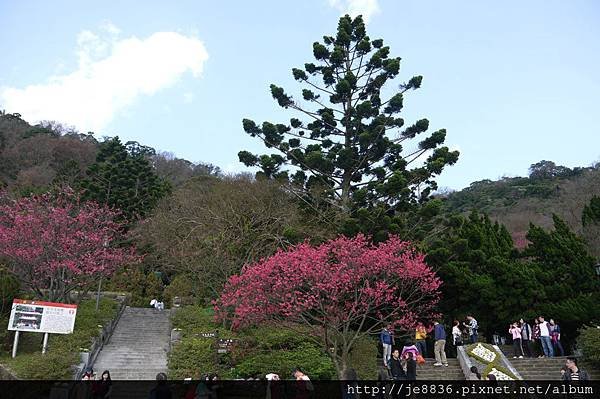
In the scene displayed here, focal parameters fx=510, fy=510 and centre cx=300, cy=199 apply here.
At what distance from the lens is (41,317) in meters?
12.8

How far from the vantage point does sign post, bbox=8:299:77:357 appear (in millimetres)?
12597

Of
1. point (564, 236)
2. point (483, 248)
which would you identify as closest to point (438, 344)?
point (483, 248)

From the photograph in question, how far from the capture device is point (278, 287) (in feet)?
40.3

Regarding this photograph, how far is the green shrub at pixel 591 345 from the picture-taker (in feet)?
39.7

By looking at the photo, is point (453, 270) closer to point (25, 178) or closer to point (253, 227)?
point (253, 227)

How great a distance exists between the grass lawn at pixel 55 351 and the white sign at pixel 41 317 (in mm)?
395

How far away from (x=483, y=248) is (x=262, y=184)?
28.0ft

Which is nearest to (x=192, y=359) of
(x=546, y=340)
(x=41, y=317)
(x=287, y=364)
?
(x=287, y=364)

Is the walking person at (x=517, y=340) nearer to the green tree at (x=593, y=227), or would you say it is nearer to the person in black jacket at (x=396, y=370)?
the person in black jacket at (x=396, y=370)

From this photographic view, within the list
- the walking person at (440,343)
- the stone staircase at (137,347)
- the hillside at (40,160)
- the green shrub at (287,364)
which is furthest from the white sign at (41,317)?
the hillside at (40,160)

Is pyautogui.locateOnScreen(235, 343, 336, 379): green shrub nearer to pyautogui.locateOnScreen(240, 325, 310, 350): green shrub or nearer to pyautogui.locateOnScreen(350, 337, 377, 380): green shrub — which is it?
pyautogui.locateOnScreen(240, 325, 310, 350): green shrub

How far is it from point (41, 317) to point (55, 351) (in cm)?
102

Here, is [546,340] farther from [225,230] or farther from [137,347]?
[137,347]

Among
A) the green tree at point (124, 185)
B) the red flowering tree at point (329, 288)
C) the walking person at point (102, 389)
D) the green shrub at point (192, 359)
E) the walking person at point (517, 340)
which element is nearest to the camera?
the walking person at point (102, 389)
